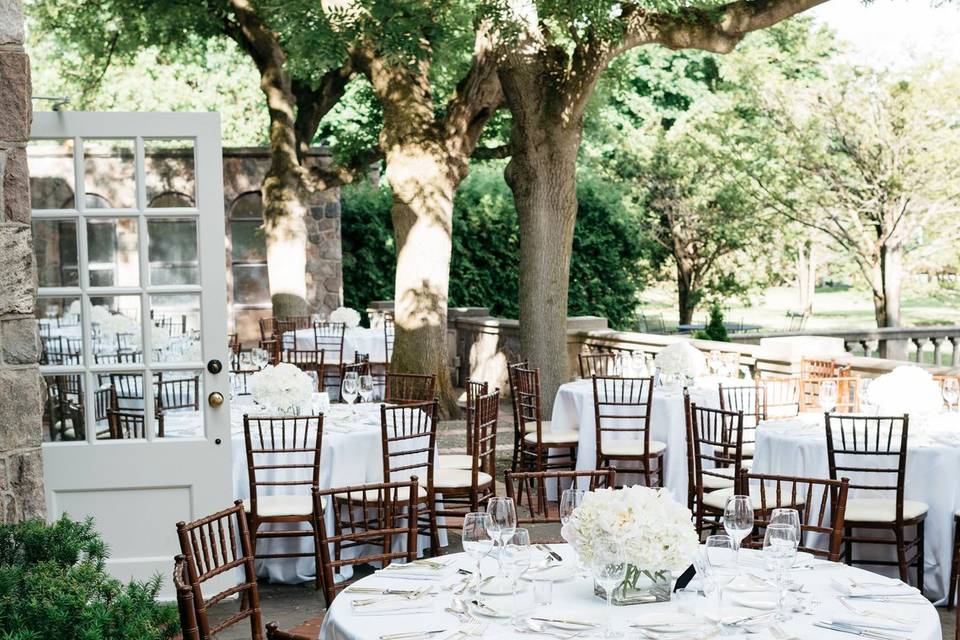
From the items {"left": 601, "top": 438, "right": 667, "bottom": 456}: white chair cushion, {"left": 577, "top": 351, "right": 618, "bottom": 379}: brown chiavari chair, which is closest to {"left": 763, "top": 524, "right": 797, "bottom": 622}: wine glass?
{"left": 601, "top": 438, "right": 667, "bottom": 456}: white chair cushion

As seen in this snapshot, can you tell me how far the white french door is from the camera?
5.68m

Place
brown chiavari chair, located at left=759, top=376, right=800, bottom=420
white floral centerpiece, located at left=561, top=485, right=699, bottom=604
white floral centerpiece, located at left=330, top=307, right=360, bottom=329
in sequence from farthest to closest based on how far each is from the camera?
white floral centerpiece, located at left=330, top=307, right=360, bottom=329, brown chiavari chair, located at left=759, top=376, right=800, bottom=420, white floral centerpiece, located at left=561, top=485, right=699, bottom=604

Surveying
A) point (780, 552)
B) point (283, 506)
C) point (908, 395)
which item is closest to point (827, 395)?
point (908, 395)

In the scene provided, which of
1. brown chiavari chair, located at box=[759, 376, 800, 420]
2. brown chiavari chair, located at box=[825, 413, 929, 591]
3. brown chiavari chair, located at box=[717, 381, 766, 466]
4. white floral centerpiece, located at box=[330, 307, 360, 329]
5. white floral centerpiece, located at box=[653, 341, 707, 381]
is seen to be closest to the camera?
brown chiavari chair, located at box=[825, 413, 929, 591]

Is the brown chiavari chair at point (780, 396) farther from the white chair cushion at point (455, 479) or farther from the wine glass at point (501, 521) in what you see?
the wine glass at point (501, 521)

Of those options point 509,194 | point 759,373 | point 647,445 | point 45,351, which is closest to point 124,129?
point 45,351

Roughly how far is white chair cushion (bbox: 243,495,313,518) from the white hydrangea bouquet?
619mm

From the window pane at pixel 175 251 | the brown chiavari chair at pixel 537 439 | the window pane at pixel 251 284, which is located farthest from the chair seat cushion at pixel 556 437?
the window pane at pixel 251 284

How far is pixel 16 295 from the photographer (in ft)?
15.1

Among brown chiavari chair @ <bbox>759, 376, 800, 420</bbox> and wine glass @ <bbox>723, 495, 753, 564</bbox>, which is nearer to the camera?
wine glass @ <bbox>723, 495, 753, 564</bbox>

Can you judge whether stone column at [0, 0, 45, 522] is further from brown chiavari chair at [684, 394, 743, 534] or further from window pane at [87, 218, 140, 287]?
brown chiavari chair at [684, 394, 743, 534]

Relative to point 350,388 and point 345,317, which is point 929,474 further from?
point 345,317

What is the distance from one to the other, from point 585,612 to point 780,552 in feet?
1.97

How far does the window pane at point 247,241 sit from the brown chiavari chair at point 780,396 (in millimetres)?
10103
